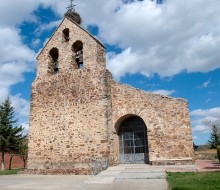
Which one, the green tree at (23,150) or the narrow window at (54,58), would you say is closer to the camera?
the narrow window at (54,58)

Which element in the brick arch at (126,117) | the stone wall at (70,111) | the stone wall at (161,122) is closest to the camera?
the stone wall at (161,122)

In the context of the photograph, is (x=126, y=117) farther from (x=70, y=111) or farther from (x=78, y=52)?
(x=78, y=52)

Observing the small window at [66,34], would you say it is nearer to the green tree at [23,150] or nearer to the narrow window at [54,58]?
the narrow window at [54,58]

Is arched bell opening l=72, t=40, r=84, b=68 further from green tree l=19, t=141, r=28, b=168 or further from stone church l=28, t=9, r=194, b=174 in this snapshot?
green tree l=19, t=141, r=28, b=168

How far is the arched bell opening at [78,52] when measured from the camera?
15.2 metres

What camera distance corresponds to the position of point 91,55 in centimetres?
1420

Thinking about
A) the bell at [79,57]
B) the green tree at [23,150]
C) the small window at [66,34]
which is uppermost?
the small window at [66,34]

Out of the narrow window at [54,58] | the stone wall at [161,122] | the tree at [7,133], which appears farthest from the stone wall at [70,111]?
the tree at [7,133]

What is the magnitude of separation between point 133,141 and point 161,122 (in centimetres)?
234

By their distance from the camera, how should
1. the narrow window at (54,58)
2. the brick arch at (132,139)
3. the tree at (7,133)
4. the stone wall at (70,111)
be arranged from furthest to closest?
the tree at (7,133), the narrow window at (54,58), the brick arch at (132,139), the stone wall at (70,111)

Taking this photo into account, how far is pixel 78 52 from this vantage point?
15.6 meters

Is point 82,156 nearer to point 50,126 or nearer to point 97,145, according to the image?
point 97,145

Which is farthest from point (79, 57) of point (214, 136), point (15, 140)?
point (214, 136)

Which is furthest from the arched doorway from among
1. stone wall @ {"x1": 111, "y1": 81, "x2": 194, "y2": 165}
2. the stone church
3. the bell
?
the bell
